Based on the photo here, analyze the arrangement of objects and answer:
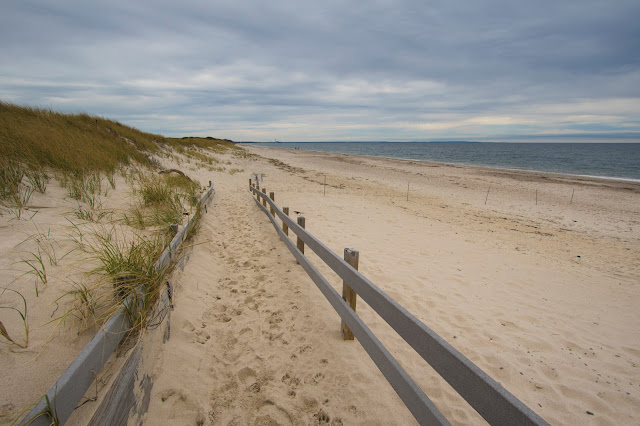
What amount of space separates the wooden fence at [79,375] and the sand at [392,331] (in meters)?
0.20

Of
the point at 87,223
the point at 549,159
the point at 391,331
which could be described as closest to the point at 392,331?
the point at 391,331

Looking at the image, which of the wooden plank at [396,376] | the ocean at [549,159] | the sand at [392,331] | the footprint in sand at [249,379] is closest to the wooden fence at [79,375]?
the sand at [392,331]

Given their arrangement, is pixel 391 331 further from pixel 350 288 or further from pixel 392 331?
pixel 350 288

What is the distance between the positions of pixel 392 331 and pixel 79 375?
10.1ft

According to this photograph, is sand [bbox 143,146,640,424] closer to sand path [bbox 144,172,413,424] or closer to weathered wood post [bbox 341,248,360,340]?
sand path [bbox 144,172,413,424]

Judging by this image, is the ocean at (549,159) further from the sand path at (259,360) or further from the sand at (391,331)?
the sand path at (259,360)

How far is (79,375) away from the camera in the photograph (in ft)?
5.66

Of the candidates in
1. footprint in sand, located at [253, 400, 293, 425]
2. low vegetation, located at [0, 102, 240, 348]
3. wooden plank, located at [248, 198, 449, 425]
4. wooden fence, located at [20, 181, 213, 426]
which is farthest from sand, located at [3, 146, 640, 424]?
low vegetation, located at [0, 102, 240, 348]

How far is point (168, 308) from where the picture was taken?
10.4ft

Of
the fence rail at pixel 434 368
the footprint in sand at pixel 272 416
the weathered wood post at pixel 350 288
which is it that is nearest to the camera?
the fence rail at pixel 434 368

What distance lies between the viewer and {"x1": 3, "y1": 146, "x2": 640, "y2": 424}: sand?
2613 mm

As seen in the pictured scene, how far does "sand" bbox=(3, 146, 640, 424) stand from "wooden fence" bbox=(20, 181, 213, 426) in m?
0.20

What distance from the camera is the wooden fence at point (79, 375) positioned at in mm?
1465

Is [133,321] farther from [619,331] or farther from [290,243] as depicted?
[619,331]
